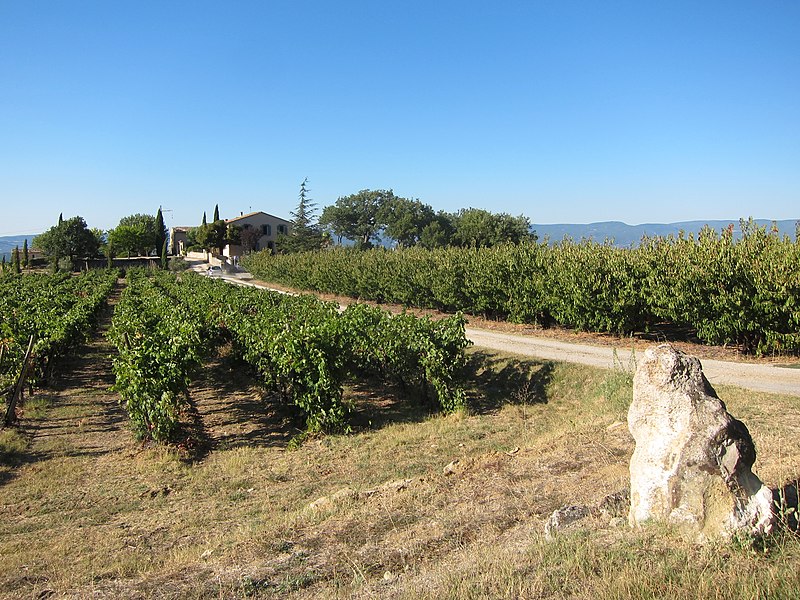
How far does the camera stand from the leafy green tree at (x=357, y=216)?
89375mm

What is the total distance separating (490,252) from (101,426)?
1530 centimetres

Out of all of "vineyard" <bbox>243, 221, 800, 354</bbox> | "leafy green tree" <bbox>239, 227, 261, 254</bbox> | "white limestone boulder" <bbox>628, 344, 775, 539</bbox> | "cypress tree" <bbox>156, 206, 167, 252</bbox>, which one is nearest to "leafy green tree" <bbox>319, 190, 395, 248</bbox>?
"leafy green tree" <bbox>239, 227, 261, 254</bbox>

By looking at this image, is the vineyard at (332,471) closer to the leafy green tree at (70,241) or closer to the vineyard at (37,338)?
the vineyard at (37,338)

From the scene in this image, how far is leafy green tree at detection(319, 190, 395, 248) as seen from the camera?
89375mm

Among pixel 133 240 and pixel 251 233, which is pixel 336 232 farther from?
pixel 133 240

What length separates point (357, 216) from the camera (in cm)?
9000

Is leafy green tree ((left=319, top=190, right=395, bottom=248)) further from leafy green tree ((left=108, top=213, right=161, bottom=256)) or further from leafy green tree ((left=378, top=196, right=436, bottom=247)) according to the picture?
leafy green tree ((left=108, top=213, right=161, bottom=256))

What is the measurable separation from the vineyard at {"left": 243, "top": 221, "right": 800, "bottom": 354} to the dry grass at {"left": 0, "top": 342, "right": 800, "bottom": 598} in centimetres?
391

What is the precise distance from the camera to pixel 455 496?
6.18 metres

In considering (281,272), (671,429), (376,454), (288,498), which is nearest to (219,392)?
(376,454)

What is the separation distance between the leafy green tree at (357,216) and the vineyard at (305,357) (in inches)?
2976

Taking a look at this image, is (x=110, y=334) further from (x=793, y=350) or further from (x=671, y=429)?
(x=793, y=350)

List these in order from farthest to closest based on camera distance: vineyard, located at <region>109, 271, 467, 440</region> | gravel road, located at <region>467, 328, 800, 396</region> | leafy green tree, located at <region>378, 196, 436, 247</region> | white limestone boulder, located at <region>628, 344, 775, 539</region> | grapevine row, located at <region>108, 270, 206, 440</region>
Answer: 1. leafy green tree, located at <region>378, 196, 436, 247</region>
2. gravel road, located at <region>467, 328, 800, 396</region>
3. vineyard, located at <region>109, 271, 467, 440</region>
4. grapevine row, located at <region>108, 270, 206, 440</region>
5. white limestone boulder, located at <region>628, 344, 775, 539</region>

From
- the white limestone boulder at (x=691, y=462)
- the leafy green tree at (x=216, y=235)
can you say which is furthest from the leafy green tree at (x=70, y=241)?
the white limestone boulder at (x=691, y=462)
